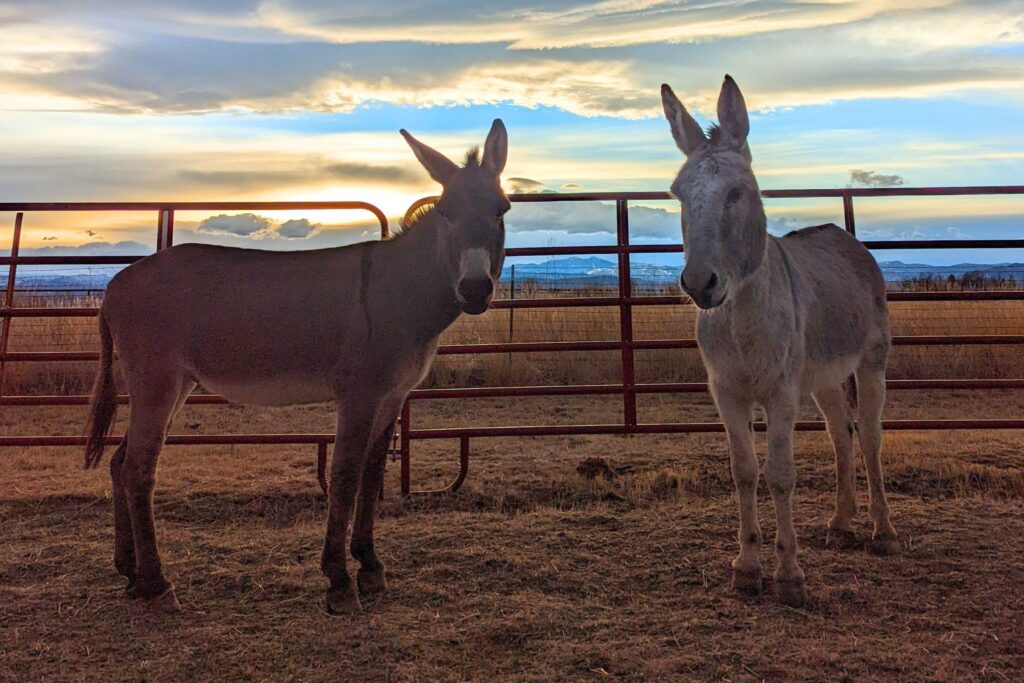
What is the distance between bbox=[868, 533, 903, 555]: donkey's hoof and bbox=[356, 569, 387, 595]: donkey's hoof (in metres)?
2.96

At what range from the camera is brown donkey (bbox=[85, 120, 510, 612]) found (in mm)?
3787

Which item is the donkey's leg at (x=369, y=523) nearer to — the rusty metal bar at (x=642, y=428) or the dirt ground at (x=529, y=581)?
the dirt ground at (x=529, y=581)

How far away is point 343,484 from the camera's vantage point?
3.76m

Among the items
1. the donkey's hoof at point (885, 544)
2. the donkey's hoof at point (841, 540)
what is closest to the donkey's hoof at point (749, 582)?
the donkey's hoof at point (841, 540)

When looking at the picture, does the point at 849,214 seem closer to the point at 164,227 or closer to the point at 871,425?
the point at 871,425

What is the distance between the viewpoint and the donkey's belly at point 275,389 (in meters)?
3.98

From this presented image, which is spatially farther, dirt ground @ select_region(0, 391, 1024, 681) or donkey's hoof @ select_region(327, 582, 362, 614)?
donkey's hoof @ select_region(327, 582, 362, 614)

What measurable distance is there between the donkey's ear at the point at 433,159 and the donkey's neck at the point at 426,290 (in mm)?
239

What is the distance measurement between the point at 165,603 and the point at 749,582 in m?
2.98

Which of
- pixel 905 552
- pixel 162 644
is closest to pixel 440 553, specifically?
pixel 162 644

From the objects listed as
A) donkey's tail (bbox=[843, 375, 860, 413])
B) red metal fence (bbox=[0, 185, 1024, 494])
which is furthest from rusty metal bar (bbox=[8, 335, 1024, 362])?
donkey's tail (bbox=[843, 375, 860, 413])

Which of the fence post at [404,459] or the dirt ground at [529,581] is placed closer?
the dirt ground at [529,581]

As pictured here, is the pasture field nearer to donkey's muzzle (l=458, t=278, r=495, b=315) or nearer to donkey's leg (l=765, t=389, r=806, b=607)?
donkey's leg (l=765, t=389, r=806, b=607)

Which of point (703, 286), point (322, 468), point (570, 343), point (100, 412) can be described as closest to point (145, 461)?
point (100, 412)
